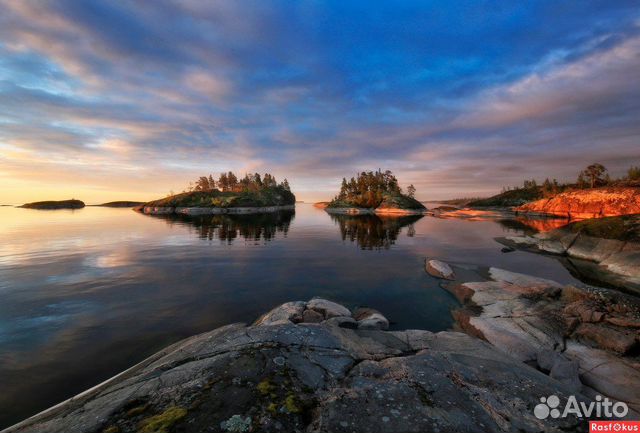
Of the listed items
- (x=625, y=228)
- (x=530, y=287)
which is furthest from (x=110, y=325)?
(x=625, y=228)

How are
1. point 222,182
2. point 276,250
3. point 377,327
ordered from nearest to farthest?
point 377,327, point 276,250, point 222,182

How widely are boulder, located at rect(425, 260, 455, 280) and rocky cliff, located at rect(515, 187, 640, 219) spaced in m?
55.6

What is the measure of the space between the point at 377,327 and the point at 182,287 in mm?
14145

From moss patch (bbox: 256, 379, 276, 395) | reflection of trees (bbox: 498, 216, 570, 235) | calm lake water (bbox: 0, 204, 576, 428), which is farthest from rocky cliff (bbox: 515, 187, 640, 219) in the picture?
moss patch (bbox: 256, 379, 276, 395)

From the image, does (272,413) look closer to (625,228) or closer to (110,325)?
(110,325)

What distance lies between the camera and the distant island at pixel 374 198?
461 ft

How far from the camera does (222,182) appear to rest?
191 metres

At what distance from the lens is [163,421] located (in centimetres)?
457

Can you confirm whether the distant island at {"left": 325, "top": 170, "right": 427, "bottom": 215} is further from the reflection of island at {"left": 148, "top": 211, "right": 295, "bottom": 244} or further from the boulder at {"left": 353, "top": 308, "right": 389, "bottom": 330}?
the boulder at {"left": 353, "top": 308, "right": 389, "bottom": 330}

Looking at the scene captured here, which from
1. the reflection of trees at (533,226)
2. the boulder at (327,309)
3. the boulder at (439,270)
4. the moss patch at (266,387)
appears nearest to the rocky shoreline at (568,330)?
the boulder at (439,270)

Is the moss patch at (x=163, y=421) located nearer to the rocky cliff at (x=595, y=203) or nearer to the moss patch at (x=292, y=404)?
the moss patch at (x=292, y=404)

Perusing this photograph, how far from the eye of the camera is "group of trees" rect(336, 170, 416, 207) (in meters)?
156

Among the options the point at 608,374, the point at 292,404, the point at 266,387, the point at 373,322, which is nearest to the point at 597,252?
the point at 608,374

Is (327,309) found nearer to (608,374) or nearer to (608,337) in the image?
(608,374)
